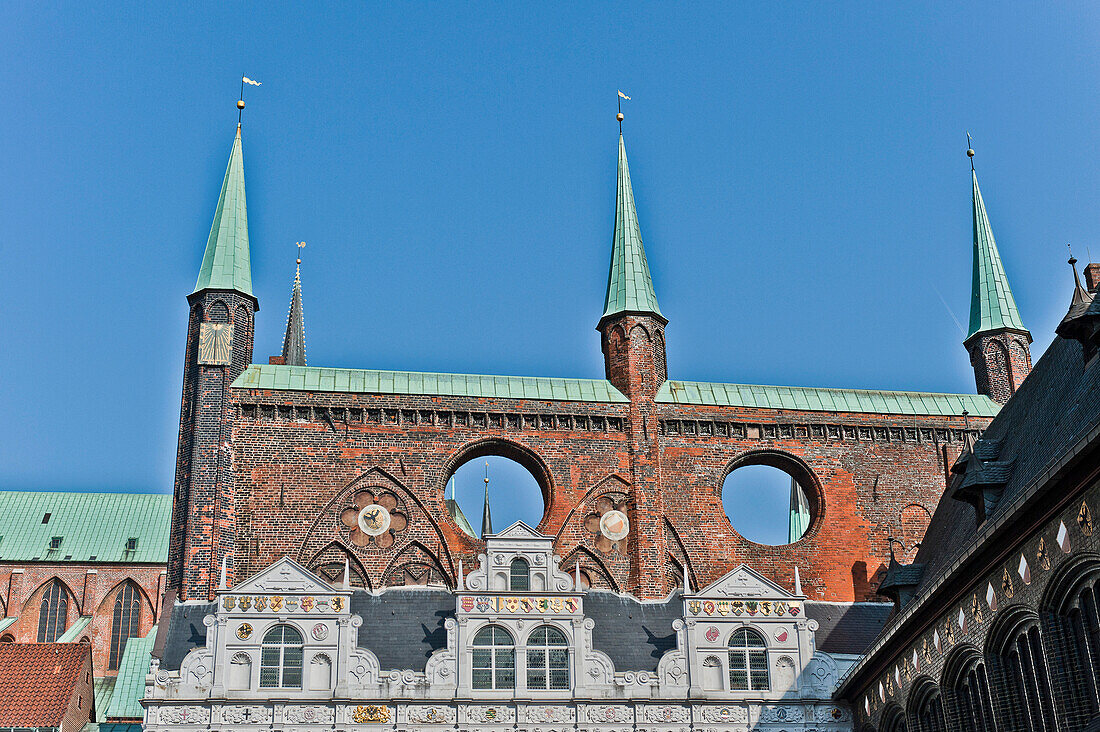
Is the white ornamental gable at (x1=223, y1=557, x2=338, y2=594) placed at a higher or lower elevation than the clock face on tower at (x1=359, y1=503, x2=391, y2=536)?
lower

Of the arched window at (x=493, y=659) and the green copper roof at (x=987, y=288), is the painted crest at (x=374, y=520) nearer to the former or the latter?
the arched window at (x=493, y=659)

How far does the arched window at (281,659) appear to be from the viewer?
32.1 m

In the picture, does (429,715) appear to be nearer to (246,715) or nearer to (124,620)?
(246,715)

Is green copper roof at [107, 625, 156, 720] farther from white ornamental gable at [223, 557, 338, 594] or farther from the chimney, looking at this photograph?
the chimney

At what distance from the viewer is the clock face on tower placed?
41250mm

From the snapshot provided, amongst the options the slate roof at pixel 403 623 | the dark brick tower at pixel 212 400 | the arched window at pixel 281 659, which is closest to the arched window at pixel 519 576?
the slate roof at pixel 403 623

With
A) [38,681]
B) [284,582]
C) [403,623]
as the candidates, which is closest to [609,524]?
[403,623]

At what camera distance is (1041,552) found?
71.7 feet

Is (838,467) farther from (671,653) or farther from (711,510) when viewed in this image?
(671,653)

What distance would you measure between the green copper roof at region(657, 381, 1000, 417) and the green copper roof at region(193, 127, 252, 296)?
48.0ft

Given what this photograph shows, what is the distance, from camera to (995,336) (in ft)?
158

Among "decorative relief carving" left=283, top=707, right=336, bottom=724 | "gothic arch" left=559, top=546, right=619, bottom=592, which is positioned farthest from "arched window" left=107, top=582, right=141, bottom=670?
"decorative relief carving" left=283, top=707, right=336, bottom=724

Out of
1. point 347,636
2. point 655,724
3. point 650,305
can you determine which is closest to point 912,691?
point 655,724

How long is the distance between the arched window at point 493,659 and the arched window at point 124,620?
3976 cm
